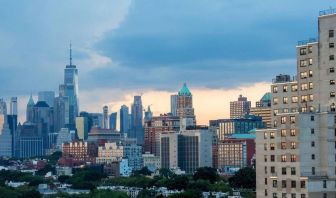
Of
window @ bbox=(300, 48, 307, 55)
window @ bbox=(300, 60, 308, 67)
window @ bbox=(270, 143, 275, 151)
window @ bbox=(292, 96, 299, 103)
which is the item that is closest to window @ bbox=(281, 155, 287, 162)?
window @ bbox=(270, 143, 275, 151)

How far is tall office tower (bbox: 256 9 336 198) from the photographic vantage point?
10575 centimetres

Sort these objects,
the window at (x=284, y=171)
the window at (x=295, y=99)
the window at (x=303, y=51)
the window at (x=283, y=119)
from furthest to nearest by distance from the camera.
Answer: the window at (x=295, y=99), the window at (x=303, y=51), the window at (x=283, y=119), the window at (x=284, y=171)

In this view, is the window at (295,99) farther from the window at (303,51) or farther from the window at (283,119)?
the window at (303,51)

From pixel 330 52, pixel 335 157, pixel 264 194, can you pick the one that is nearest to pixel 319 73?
pixel 330 52

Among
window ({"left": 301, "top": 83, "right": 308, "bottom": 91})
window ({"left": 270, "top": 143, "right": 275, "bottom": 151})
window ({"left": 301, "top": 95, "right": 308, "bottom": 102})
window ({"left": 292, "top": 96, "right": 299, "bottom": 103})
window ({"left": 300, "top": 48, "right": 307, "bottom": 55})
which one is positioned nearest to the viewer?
window ({"left": 301, "top": 83, "right": 308, "bottom": 91})

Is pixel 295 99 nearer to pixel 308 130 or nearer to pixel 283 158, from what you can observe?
pixel 308 130

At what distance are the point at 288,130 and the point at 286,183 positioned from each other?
272 inches

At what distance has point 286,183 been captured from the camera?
10856 cm

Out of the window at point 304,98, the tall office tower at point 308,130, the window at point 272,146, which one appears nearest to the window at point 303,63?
the tall office tower at point 308,130

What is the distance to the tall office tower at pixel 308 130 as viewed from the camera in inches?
4163

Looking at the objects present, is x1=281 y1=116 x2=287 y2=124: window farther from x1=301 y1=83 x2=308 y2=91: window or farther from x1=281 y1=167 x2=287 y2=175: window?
x1=281 y1=167 x2=287 y2=175: window

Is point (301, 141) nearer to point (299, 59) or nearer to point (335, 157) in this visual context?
point (335, 157)

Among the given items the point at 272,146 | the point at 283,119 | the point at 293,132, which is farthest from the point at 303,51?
the point at 272,146

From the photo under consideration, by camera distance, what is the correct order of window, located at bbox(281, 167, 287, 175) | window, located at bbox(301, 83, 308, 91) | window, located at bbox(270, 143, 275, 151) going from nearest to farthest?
1. window, located at bbox(281, 167, 287, 175)
2. window, located at bbox(301, 83, 308, 91)
3. window, located at bbox(270, 143, 275, 151)
